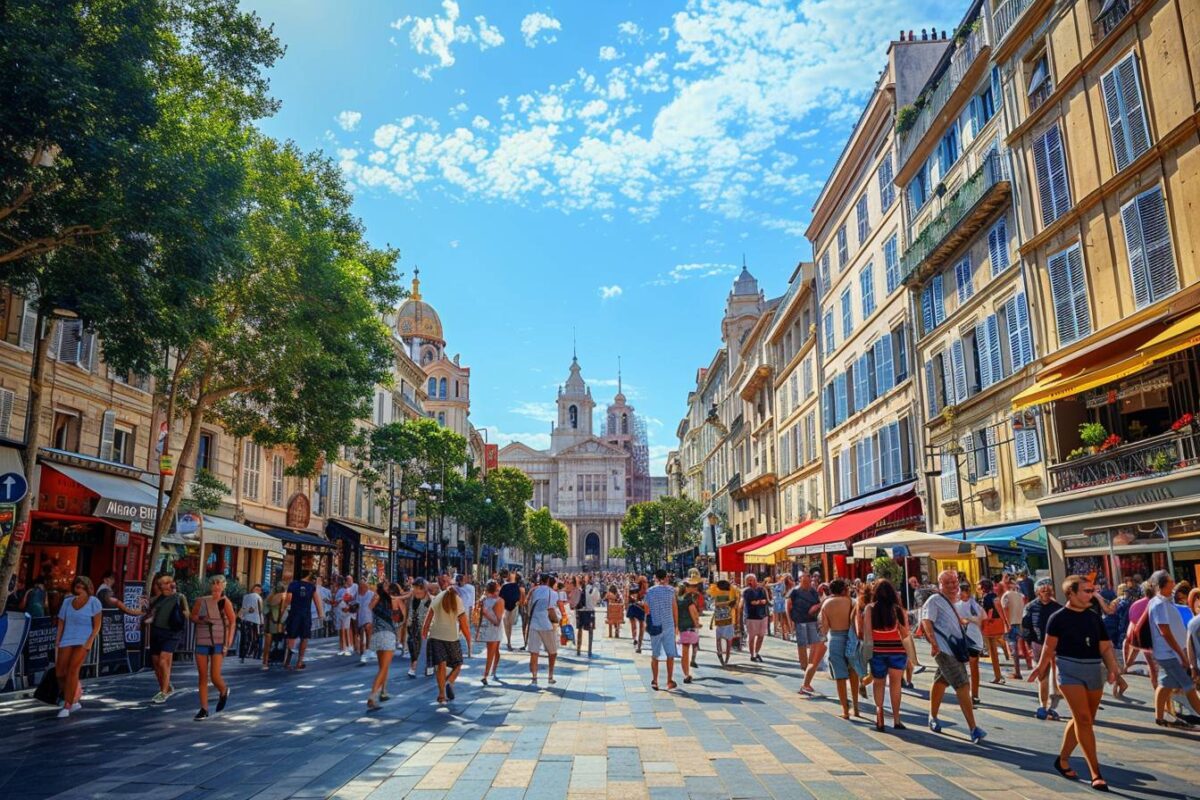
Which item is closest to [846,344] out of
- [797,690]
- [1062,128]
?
[1062,128]

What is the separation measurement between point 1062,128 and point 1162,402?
5.62 m

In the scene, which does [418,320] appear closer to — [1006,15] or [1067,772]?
[1006,15]

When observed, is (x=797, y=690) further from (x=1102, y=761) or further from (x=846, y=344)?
(x=846, y=344)

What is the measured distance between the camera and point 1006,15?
19219 millimetres

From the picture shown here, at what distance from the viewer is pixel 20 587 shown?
17.6 meters

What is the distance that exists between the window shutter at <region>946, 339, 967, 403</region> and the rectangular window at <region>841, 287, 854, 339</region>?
8360mm

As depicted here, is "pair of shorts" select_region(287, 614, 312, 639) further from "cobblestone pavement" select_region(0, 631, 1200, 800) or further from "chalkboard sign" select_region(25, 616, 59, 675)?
"chalkboard sign" select_region(25, 616, 59, 675)

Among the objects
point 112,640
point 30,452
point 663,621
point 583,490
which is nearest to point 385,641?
point 663,621

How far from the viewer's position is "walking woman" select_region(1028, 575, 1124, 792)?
676 centimetres

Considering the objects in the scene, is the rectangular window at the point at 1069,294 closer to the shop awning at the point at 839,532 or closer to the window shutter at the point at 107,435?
the shop awning at the point at 839,532

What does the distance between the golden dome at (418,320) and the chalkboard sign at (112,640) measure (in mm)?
61676

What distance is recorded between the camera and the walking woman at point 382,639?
1075 centimetres

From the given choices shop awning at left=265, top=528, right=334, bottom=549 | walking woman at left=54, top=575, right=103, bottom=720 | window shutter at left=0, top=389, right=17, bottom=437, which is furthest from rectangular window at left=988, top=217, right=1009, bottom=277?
shop awning at left=265, top=528, right=334, bottom=549

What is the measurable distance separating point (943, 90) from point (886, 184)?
14.2 ft
